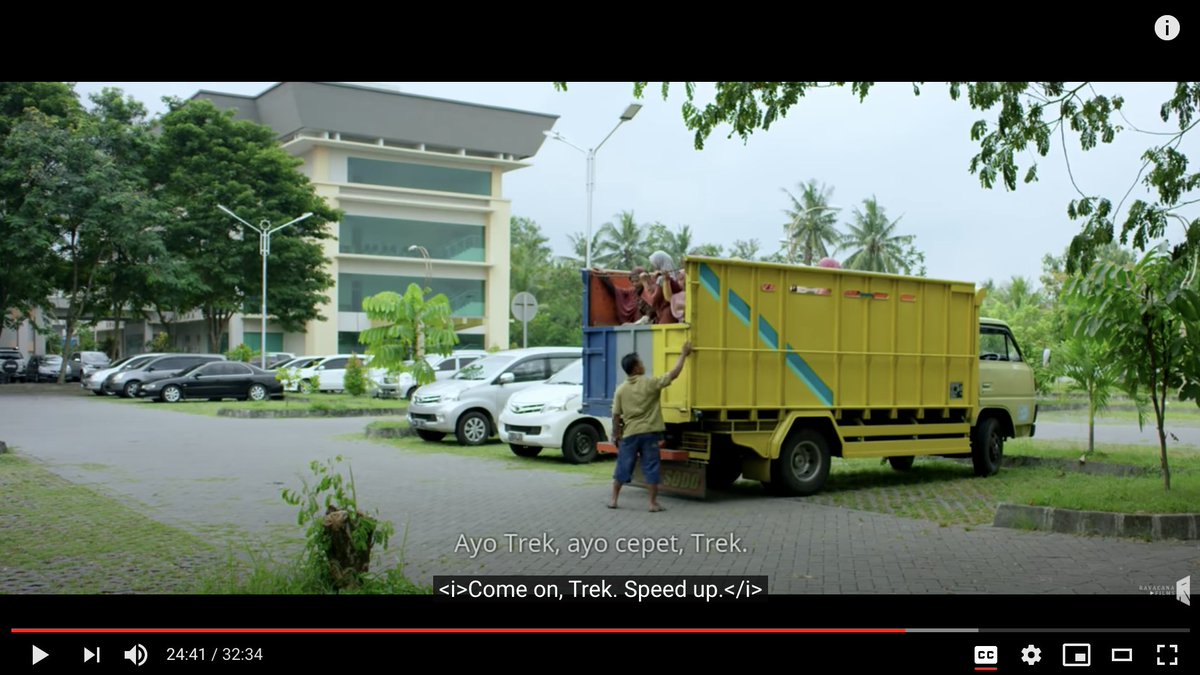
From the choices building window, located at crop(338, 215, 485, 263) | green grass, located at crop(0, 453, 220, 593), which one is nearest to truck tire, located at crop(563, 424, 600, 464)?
green grass, located at crop(0, 453, 220, 593)

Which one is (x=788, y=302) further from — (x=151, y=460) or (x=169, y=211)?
(x=169, y=211)

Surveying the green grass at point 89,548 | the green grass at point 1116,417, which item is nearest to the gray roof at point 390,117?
the green grass at point 1116,417

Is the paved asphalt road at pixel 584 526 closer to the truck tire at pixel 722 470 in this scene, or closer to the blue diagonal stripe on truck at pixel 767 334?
the truck tire at pixel 722 470

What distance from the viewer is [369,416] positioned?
74.7 ft

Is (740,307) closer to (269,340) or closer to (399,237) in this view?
(399,237)

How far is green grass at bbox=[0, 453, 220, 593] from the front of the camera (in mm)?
5668

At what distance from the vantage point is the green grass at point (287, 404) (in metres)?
23.3

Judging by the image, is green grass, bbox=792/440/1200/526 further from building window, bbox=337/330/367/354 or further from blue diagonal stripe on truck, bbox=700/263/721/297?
building window, bbox=337/330/367/354

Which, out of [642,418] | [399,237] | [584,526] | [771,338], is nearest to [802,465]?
[771,338]

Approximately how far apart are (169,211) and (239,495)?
29000 mm
